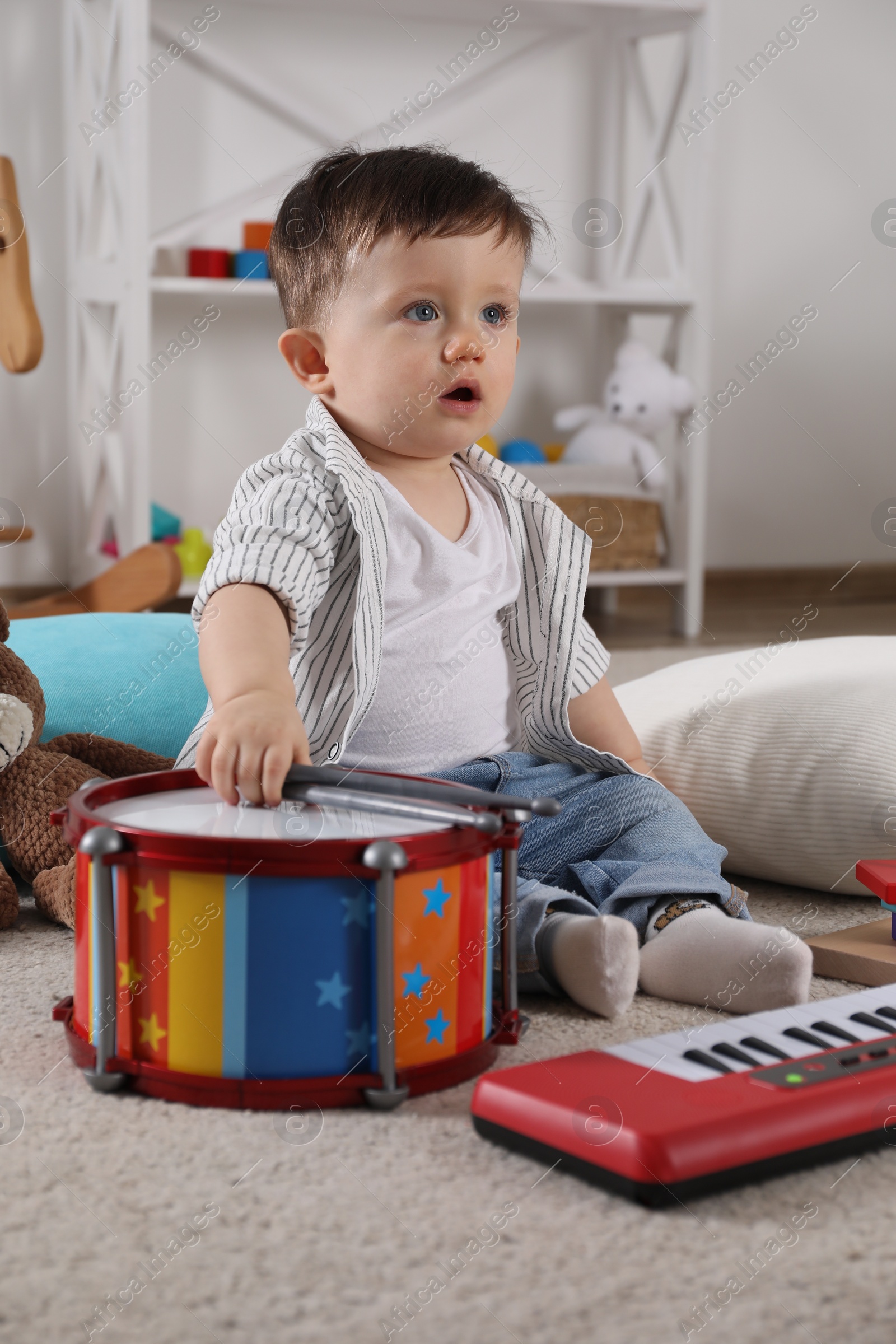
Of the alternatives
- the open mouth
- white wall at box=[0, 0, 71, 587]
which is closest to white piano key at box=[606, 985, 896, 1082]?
the open mouth

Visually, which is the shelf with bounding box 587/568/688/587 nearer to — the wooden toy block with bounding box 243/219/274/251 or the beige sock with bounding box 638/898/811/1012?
the wooden toy block with bounding box 243/219/274/251

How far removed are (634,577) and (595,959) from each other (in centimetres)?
169

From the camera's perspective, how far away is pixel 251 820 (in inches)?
24.7

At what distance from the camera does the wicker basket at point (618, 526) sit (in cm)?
230

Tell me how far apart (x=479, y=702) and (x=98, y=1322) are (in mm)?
504

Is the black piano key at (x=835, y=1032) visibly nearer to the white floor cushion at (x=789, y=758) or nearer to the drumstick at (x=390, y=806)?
the drumstick at (x=390, y=806)

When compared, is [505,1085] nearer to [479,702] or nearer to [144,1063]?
[144,1063]

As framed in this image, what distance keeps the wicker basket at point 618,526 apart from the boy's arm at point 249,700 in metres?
1.59

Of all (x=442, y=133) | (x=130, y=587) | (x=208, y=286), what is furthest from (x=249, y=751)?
(x=442, y=133)

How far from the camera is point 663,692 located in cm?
110

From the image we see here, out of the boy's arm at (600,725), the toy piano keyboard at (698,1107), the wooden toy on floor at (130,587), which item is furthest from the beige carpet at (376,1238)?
the wooden toy on floor at (130,587)

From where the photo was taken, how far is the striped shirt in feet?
2.48

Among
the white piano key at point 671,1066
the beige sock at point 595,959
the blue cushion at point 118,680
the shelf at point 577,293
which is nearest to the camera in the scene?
the white piano key at point 671,1066

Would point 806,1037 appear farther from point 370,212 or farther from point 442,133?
point 442,133
